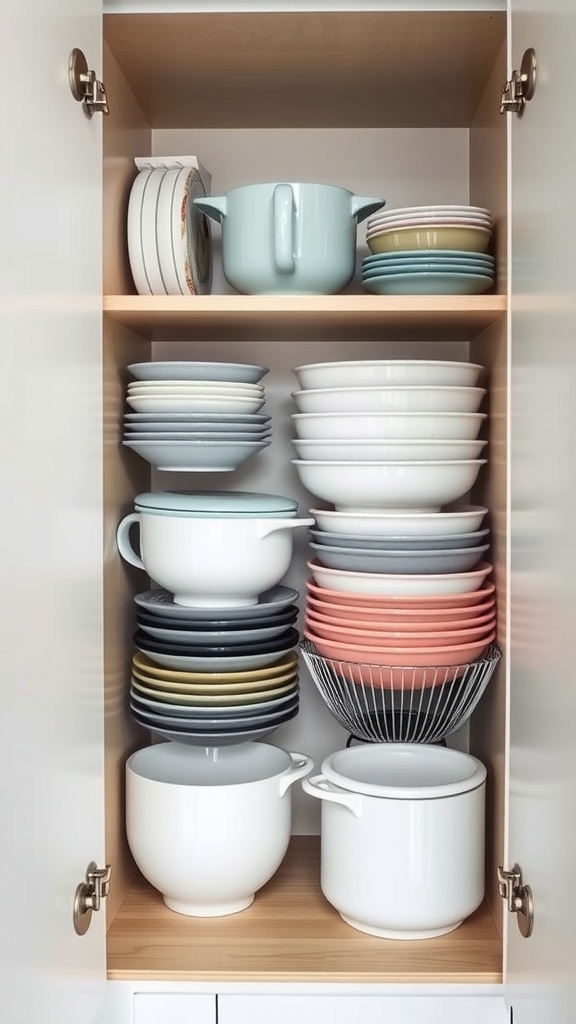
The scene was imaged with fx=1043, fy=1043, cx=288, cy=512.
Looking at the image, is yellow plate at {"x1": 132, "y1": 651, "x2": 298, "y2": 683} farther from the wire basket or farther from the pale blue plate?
the pale blue plate

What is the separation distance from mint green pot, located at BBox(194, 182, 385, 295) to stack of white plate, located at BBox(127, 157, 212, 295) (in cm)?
4

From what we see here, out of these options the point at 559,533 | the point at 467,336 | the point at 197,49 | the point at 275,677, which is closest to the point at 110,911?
the point at 275,677

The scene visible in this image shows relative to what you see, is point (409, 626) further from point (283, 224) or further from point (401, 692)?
point (283, 224)

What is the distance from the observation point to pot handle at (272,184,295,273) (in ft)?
3.45

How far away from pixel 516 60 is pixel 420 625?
548 millimetres

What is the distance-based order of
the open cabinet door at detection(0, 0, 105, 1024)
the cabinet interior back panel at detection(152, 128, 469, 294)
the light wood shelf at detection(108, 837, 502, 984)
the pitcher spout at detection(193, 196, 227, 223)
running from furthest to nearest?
the cabinet interior back panel at detection(152, 128, 469, 294) < the pitcher spout at detection(193, 196, 227, 223) < the light wood shelf at detection(108, 837, 502, 984) < the open cabinet door at detection(0, 0, 105, 1024)

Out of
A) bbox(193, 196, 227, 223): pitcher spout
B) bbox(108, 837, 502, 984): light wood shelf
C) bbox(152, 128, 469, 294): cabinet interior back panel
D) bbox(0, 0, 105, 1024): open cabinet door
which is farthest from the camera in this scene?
bbox(152, 128, 469, 294): cabinet interior back panel

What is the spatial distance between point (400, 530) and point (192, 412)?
25 cm

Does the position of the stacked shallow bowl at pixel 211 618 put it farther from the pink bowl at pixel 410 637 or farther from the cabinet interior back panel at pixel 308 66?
the cabinet interior back panel at pixel 308 66

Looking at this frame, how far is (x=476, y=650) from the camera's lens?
1072mm

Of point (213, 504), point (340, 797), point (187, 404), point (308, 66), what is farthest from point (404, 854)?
point (308, 66)

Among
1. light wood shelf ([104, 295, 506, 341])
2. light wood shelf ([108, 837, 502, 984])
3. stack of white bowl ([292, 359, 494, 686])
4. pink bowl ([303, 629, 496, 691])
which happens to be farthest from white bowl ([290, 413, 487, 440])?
light wood shelf ([108, 837, 502, 984])

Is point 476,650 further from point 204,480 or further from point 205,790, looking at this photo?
point 204,480

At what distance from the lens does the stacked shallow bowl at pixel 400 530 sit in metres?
1.06
